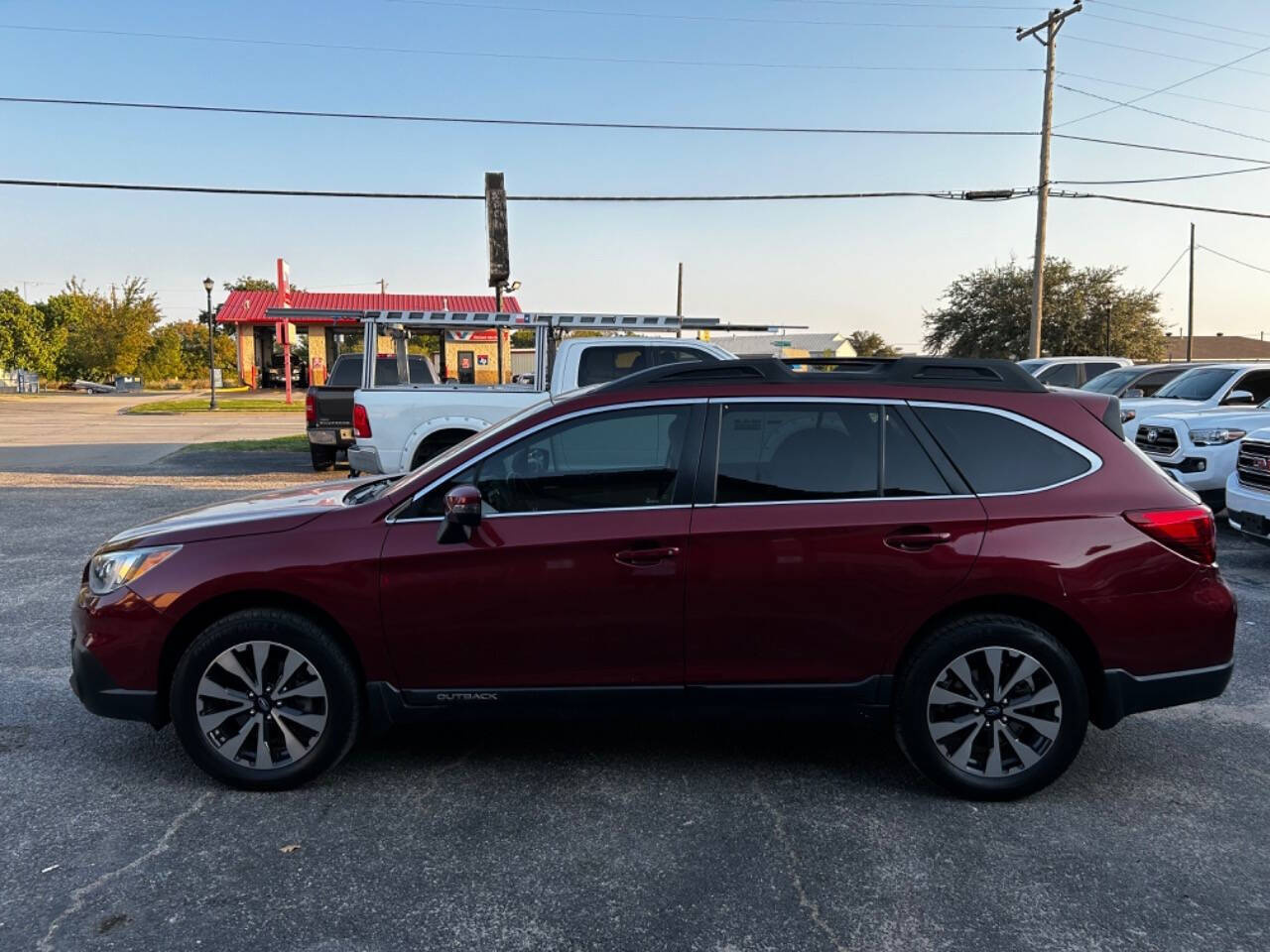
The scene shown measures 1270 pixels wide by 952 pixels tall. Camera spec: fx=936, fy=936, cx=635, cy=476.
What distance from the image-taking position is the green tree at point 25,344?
59.3 m

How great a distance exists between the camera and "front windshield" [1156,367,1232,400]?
12195 mm

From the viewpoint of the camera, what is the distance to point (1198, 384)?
12.5 meters

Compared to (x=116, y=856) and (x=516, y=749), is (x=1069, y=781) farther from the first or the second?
(x=116, y=856)

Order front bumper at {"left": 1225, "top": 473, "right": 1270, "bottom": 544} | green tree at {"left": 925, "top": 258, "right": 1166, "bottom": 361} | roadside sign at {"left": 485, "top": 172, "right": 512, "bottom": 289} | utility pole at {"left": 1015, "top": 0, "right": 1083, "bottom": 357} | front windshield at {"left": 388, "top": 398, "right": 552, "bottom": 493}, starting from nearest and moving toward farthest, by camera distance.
Answer: front windshield at {"left": 388, "top": 398, "right": 552, "bottom": 493} → front bumper at {"left": 1225, "top": 473, "right": 1270, "bottom": 544} → roadside sign at {"left": 485, "top": 172, "right": 512, "bottom": 289} → utility pole at {"left": 1015, "top": 0, "right": 1083, "bottom": 357} → green tree at {"left": 925, "top": 258, "right": 1166, "bottom": 361}

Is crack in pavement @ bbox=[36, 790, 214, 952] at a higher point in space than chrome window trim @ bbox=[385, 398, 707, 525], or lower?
lower

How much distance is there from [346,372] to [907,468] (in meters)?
13.3

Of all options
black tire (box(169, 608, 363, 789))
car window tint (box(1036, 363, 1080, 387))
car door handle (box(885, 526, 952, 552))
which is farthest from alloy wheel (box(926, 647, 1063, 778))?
car window tint (box(1036, 363, 1080, 387))

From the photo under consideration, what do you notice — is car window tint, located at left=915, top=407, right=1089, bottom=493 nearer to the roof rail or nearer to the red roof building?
the roof rail

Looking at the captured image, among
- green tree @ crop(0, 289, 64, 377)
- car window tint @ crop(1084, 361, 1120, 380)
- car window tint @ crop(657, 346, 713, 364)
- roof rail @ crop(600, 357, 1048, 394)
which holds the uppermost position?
green tree @ crop(0, 289, 64, 377)

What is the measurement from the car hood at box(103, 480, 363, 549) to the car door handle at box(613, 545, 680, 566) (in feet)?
4.17

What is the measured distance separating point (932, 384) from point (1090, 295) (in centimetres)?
4454

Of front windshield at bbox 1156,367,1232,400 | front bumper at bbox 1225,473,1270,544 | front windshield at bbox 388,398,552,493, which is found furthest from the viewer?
front windshield at bbox 1156,367,1232,400

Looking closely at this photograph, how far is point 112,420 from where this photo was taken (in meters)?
28.9

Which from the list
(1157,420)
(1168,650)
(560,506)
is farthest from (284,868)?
(1157,420)
